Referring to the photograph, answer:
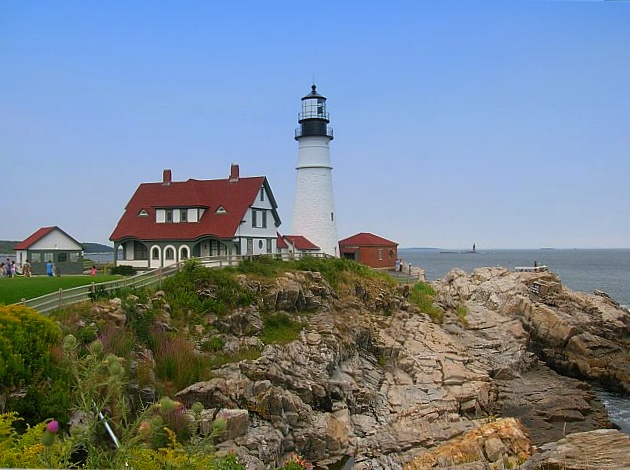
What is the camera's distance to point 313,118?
38.2 meters

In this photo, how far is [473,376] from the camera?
22031mm

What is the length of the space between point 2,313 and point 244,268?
12.9 metres

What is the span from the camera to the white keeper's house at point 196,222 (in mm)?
29531

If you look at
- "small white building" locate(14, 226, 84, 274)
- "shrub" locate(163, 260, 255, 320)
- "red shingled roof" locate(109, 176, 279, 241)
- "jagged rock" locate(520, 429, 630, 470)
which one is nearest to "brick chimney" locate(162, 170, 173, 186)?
"red shingled roof" locate(109, 176, 279, 241)

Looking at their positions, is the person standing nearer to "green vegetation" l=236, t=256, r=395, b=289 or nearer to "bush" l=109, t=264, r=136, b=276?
"bush" l=109, t=264, r=136, b=276

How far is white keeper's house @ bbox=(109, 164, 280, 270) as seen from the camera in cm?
2953

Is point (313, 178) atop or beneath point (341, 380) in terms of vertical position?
atop

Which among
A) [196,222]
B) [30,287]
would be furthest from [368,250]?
[30,287]

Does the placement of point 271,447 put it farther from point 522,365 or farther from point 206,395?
point 522,365

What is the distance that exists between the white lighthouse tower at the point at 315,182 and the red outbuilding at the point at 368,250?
304 inches

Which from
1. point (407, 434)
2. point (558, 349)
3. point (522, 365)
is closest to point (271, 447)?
point (407, 434)

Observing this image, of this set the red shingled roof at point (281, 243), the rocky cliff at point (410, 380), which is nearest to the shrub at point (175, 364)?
the rocky cliff at point (410, 380)

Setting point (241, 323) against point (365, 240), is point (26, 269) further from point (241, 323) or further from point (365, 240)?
point (365, 240)

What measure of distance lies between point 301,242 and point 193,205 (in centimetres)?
876
